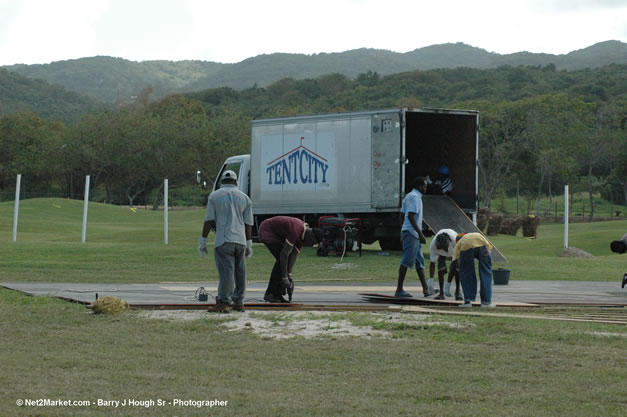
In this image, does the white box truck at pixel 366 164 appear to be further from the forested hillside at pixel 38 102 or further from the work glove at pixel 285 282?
the forested hillside at pixel 38 102

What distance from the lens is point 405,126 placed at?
24953 mm

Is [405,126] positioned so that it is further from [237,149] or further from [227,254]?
[237,149]

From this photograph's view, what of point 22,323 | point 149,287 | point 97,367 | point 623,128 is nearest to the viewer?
point 97,367

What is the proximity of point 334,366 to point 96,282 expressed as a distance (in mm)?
11809

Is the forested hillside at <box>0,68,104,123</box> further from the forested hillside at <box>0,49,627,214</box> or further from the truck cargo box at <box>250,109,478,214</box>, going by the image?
the truck cargo box at <box>250,109,478,214</box>

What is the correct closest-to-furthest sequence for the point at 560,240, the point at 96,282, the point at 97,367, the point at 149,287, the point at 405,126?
the point at 97,367, the point at 149,287, the point at 96,282, the point at 405,126, the point at 560,240

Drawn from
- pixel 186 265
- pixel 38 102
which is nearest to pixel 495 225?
pixel 186 265

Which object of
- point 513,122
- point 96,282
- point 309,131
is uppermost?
point 513,122

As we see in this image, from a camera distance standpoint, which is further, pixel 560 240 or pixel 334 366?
pixel 560 240

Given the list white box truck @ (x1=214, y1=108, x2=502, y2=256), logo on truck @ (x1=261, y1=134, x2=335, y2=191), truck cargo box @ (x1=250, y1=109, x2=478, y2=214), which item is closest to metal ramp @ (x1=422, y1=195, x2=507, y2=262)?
white box truck @ (x1=214, y1=108, x2=502, y2=256)

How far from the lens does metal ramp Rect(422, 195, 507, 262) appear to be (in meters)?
23.8

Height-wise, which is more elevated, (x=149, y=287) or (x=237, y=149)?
(x=237, y=149)

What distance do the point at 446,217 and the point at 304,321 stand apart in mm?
13871

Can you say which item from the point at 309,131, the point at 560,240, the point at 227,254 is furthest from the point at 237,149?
the point at 227,254
